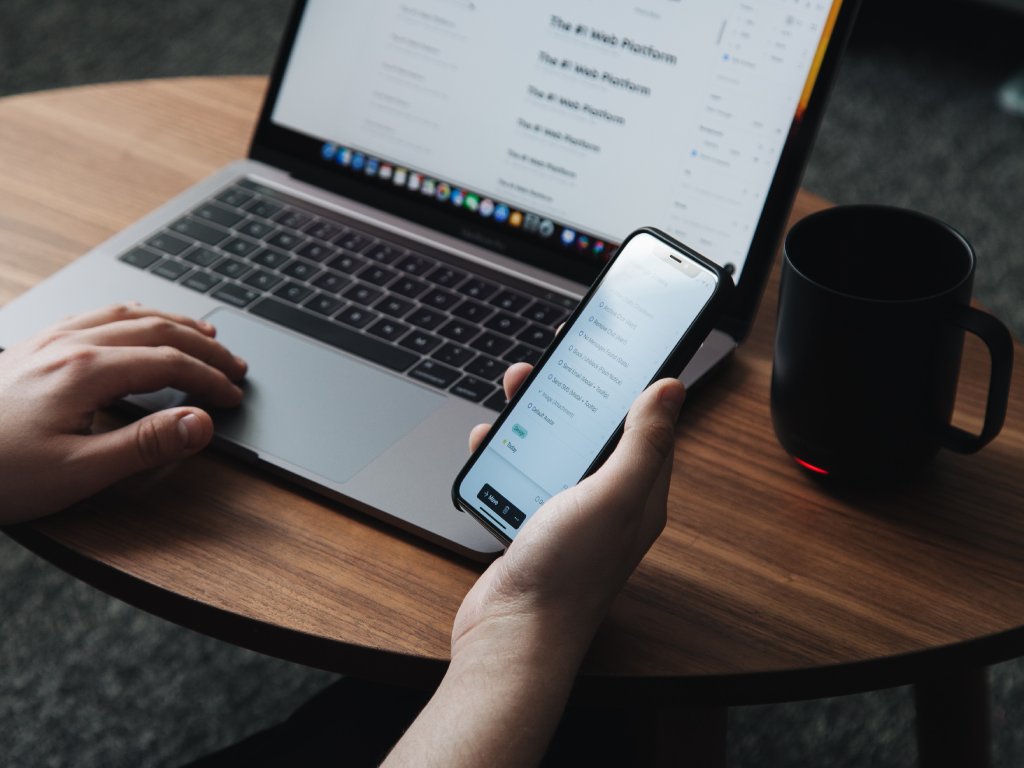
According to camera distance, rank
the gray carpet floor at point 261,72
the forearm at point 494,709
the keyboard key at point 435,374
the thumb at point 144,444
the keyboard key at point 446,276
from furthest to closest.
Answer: the gray carpet floor at point 261,72
the keyboard key at point 446,276
the keyboard key at point 435,374
the thumb at point 144,444
the forearm at point 494,709

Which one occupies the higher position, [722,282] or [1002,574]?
[722,282]

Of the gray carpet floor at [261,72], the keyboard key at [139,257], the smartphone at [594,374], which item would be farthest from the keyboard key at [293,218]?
the gray carpet floor at [261,72]

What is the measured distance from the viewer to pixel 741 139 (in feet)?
2.43

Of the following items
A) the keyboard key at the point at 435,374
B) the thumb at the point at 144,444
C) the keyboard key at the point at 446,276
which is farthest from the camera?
the keyboard key at the point at 446,276

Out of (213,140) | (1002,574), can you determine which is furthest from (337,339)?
(1002,574)

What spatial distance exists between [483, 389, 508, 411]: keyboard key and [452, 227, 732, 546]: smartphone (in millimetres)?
84

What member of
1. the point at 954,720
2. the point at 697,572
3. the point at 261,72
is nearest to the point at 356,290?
the point at 697,572

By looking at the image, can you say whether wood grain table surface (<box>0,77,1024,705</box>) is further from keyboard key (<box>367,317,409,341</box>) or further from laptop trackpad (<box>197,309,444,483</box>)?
keyboard key (<box>367,317,409,341</box>)

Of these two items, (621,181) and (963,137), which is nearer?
(621,181)

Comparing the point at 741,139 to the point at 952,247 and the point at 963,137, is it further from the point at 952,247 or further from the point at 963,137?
the point at 963,137

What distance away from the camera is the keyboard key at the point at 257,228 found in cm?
85

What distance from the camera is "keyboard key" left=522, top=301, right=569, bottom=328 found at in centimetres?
78

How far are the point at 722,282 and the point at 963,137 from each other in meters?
1.90

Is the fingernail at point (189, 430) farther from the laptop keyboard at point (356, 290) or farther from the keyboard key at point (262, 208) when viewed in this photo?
the keyboard key at point (262, 208)
